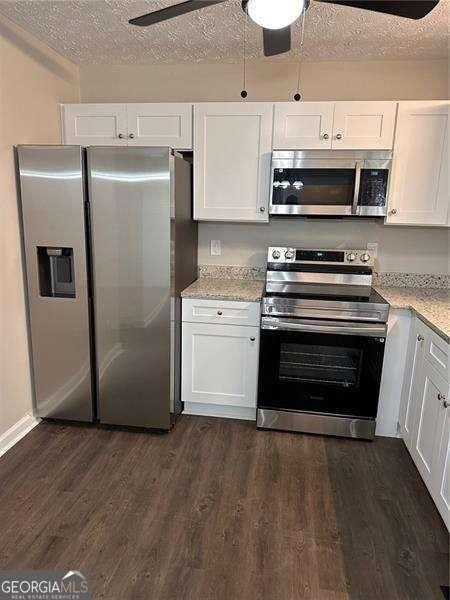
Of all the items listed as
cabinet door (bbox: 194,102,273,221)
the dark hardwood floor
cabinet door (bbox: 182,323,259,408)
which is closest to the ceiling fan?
cabinet door (bbox: 194,102,273,221)

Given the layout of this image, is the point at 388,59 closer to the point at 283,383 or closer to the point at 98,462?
the point at 283,383

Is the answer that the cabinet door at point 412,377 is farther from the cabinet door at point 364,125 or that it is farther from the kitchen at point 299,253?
the cabinet door at point 364,125

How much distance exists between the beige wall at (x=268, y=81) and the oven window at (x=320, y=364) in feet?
6.04

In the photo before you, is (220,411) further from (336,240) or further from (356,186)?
(356,186)

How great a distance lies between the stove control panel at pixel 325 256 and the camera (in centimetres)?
286

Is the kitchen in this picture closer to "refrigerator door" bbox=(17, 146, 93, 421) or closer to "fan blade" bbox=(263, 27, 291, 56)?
"refrigerator door" bbox=(17, 146, 93, 421)

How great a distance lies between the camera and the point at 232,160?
107 inches

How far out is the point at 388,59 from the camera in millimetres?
2764

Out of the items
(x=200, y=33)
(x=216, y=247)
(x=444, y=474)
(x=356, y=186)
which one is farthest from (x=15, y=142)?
(x=444, y=474)

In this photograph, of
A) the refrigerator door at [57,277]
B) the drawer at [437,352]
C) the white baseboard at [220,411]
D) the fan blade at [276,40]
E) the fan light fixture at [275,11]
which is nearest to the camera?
the fan light fixture at [275,11]

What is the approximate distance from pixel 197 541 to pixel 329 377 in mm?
1270

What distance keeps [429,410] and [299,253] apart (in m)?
1.34

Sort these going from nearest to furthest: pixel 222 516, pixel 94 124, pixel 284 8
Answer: pixel 284 8 < pixel 222 516 < pixel 94 124

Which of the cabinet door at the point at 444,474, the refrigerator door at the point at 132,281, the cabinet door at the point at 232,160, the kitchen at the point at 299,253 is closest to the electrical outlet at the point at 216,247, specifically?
the kitchen at the point at 299,253
